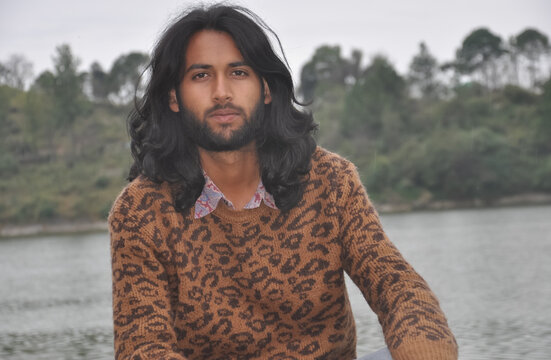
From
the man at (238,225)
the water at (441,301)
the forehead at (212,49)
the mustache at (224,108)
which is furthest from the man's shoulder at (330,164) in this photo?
the water at (441,301)

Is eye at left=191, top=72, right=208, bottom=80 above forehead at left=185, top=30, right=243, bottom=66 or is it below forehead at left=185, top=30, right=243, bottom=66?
below

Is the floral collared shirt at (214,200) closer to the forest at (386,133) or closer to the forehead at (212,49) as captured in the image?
the forehead at (212,49)

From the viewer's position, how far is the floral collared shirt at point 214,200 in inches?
104

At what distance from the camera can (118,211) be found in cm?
254

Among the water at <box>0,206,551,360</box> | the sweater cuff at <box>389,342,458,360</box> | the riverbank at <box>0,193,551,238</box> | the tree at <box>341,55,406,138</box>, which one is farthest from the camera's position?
the tree at <box>341,55,406,138</box>

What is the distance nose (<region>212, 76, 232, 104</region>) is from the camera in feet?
8.54

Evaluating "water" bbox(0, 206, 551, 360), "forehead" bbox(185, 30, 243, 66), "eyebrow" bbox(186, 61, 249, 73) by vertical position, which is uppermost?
"forehead" bbox(185, 30, 243, 66)

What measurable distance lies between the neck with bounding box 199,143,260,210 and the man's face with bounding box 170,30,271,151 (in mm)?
53

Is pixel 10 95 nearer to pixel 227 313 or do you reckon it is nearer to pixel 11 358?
pixel 11 358

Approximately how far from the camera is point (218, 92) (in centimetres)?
260

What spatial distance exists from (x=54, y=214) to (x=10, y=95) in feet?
78.1

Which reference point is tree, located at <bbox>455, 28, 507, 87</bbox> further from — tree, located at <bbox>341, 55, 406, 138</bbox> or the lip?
the lip

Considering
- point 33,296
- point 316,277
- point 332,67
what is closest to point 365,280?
point 316,277

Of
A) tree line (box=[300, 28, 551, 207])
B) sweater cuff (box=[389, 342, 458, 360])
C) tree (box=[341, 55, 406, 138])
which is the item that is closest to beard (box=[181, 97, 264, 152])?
sweater cuff (box=[389, 342, 458, 360])
